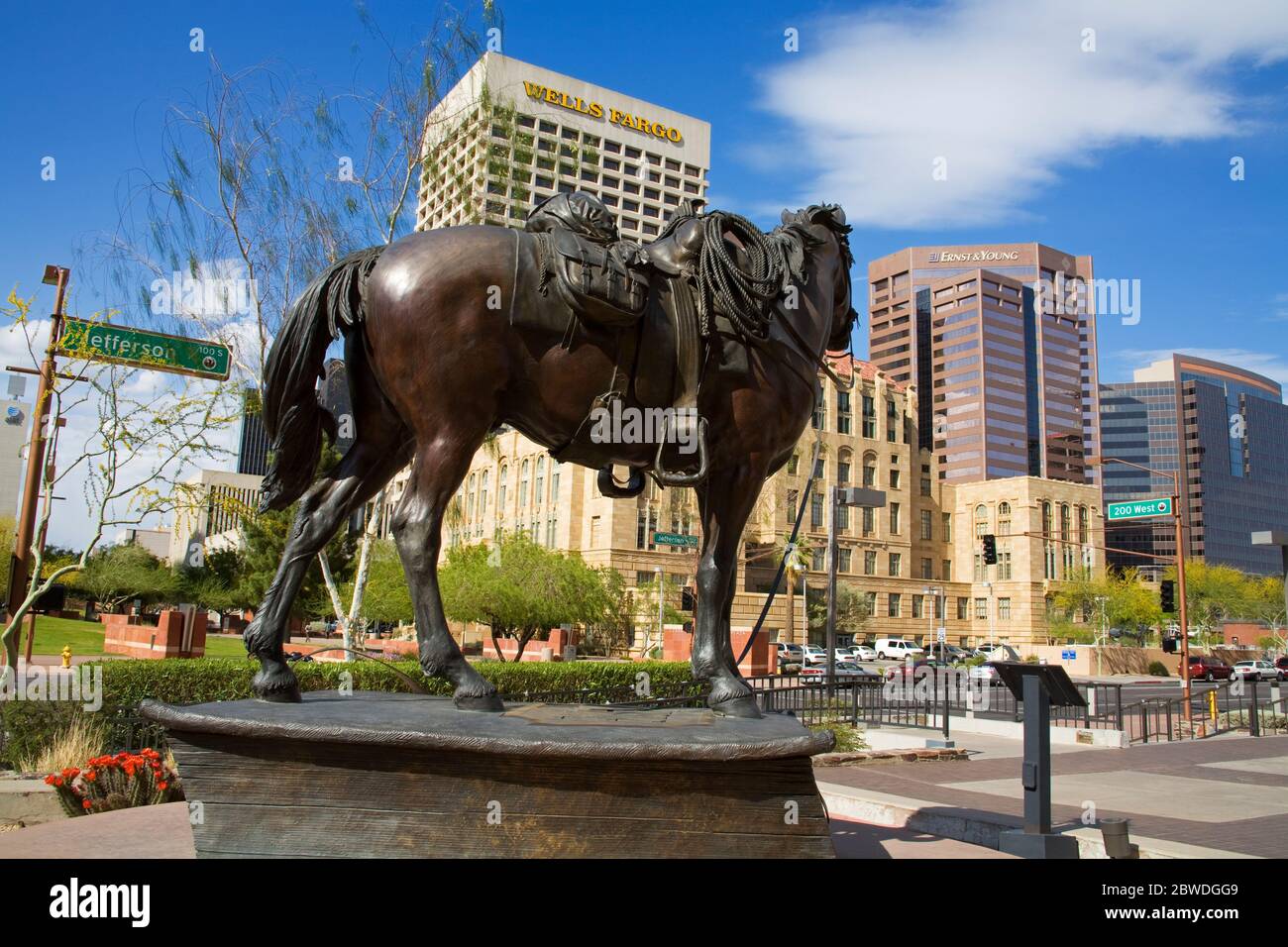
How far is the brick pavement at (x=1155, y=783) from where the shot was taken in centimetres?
934

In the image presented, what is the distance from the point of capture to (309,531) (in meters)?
4.64

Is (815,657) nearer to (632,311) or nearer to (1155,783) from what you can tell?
(1155,783)

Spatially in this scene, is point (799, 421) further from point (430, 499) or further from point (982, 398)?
point (982, 398)

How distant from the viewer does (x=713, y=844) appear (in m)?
3.89

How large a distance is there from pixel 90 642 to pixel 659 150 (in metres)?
81.7

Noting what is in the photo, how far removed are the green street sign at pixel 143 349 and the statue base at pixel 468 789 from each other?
10504 mm

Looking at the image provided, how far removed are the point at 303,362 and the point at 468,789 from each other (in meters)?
2.34

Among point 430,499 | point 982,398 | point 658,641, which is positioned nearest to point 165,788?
point 430,499

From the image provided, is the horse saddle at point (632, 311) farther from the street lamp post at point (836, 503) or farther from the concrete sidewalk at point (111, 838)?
the street lamp post at point (836, 503)

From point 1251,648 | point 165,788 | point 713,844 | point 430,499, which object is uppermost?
point 430,499

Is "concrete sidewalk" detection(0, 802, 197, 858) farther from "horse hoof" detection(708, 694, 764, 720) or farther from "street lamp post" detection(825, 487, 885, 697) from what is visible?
"street lamp post" detection(825, 487, 885, 697)

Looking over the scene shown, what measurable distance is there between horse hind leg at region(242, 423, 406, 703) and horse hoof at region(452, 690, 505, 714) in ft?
2.97

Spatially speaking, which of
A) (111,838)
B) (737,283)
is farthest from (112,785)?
(737,283)
